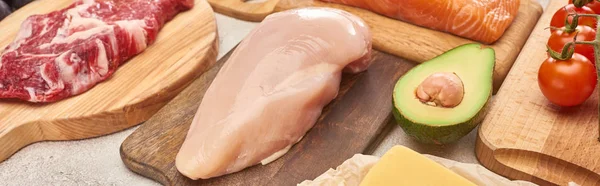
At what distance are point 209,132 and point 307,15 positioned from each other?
554mm

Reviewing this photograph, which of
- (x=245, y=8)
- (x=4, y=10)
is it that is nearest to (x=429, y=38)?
(x=245, y=8)

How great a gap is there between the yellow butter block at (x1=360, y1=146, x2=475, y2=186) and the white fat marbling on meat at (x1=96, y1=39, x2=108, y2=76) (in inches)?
47.2

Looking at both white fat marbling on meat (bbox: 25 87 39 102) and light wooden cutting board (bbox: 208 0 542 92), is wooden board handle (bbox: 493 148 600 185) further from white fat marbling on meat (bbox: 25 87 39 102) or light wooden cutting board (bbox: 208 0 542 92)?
white fat marbling on meat (bbox: 25 87 39 102)

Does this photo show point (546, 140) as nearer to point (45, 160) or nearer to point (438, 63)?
point (438, 63)

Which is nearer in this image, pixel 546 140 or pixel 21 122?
pixel 546 140

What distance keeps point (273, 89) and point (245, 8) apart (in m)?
0.86

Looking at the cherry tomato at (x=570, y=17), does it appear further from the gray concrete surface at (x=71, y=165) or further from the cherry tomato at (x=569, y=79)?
the gray concrete surface at (x=71, y=165)

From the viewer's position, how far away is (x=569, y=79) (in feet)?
5.95

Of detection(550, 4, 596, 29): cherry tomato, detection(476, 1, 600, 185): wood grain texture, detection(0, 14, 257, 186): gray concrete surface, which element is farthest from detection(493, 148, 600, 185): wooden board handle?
detection(0, 14, 257, 186): gray concrete surface

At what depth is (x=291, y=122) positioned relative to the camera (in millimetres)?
1897

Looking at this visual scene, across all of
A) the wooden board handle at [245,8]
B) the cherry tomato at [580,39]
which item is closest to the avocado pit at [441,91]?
the cherry tomato at [580,39]

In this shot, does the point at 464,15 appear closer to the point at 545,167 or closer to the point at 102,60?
the point at 545,167

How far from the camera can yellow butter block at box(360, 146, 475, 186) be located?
148cm

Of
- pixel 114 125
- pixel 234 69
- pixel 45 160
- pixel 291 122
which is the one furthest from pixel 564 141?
pixel 45 160
